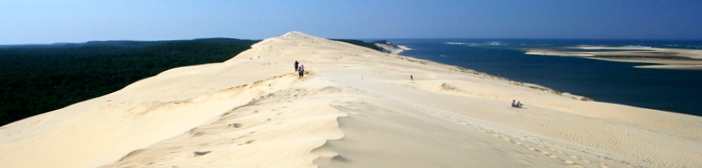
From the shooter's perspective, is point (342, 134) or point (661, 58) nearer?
point (342, 134)

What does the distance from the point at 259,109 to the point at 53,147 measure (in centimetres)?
447

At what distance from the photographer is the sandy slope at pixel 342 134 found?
498 centimetres

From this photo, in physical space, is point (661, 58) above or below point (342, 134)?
below

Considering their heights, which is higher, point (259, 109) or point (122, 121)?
point (259, 109)

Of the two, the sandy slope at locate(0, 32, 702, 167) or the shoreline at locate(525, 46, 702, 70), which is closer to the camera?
the sandy slope at locate(0, 32, 702, 167)

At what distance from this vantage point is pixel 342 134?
545 centimetres

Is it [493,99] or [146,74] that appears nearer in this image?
[493,99]

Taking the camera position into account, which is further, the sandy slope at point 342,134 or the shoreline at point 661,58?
the shoreline at point 661,58

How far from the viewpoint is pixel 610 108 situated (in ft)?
53.0

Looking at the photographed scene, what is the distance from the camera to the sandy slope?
4984 mm

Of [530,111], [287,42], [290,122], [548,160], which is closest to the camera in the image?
[548,160]

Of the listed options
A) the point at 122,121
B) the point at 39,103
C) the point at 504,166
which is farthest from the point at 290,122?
the point at 39,103

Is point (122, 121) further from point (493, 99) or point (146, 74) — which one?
point (146, 74)

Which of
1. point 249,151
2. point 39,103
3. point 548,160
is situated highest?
point 249,151
